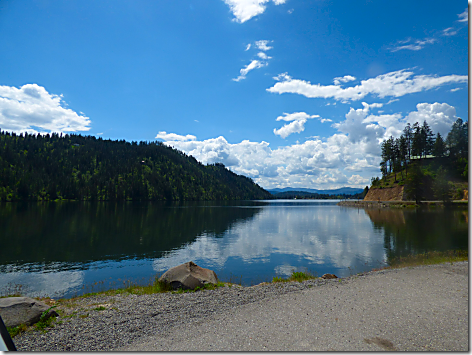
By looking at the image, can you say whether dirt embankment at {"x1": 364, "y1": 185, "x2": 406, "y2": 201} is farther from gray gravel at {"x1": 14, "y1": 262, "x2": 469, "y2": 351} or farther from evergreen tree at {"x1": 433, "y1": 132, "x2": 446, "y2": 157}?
gray gravel at {"x1": 14, "y1": 262, "x2": 469, "y2": 351}

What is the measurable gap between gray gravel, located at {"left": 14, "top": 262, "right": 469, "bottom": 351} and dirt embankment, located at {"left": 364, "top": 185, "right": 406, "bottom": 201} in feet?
413

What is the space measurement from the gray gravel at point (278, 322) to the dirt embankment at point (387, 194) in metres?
126

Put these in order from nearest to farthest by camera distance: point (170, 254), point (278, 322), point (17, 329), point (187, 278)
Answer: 1. point (17, 329)
2. point (278, 322)
3. point (187, 278)
4. point (170, 254)

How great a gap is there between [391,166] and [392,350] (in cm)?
16675

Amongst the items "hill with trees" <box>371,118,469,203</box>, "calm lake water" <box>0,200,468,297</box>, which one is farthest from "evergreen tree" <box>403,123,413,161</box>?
"calm lake water" <box>0,200,468,297</box>

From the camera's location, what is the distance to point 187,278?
51.4 feet

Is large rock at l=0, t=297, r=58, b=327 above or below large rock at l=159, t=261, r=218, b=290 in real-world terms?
above

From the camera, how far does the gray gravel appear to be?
7.37m

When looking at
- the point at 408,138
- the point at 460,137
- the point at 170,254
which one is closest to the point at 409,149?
the point at 408,138

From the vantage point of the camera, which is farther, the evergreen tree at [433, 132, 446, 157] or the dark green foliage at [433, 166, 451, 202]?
the evergreen tree at [433, 132, 446, 157]

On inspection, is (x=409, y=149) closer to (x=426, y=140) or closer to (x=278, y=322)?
(x=426, y=140)

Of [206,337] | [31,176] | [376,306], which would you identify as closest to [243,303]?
[206,337]

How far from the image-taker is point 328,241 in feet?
133

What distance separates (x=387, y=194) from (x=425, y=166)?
2111 centimetres
